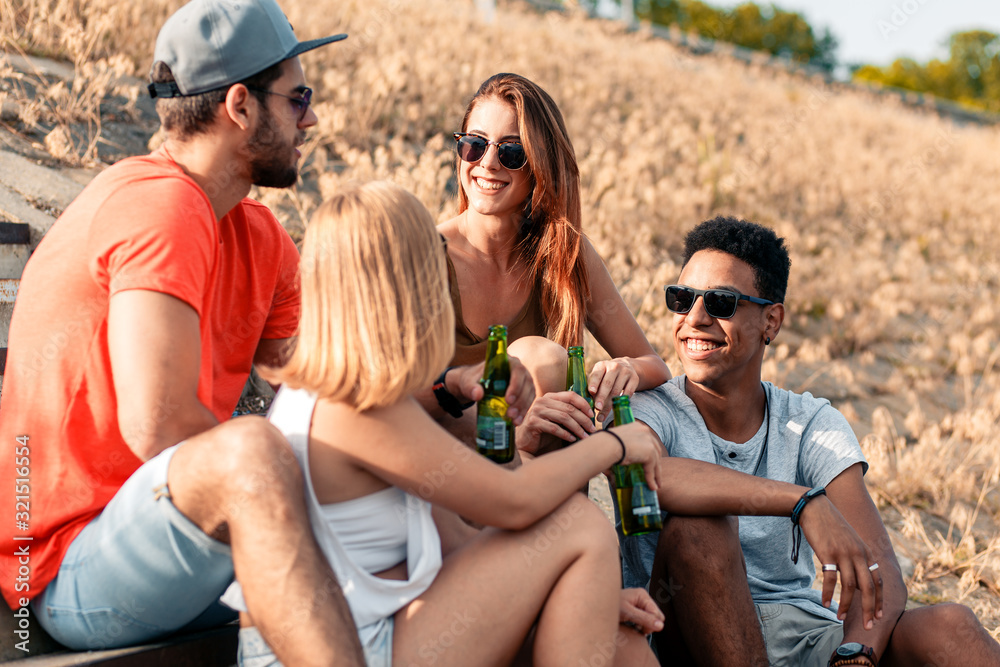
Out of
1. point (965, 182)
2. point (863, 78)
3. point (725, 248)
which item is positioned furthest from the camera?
point (863, 78)

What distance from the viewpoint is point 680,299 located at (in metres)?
3.54

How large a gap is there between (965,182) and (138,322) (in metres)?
14.8

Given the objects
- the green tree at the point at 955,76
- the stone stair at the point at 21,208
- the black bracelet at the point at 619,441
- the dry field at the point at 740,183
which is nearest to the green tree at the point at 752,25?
the green tree at the point at 955,76

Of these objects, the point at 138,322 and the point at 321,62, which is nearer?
the point at 138,322

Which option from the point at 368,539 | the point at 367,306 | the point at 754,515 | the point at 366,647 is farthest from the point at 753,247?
the point at 366,647

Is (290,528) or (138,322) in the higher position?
(138,322)

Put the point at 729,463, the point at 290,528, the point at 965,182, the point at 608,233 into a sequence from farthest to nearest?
1. the point at 965,182
2. the point at 608,233
3. the point at 729,463
4. the point at 290,528

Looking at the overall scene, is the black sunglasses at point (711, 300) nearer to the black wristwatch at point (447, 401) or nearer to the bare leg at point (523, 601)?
the black wristwatch at point (447, 401)

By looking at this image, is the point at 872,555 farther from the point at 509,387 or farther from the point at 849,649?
the point at 509,387

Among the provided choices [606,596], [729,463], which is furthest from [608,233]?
[606,596]

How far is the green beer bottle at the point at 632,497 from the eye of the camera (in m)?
2.93

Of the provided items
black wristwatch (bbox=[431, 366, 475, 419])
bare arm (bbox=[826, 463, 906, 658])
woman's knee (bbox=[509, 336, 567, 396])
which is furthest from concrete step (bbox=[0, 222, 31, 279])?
bare arm (bbox=[826, 463, 906, 658])

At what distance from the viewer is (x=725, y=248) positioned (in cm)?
362

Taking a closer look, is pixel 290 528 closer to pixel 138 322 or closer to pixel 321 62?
pixel 138 322
